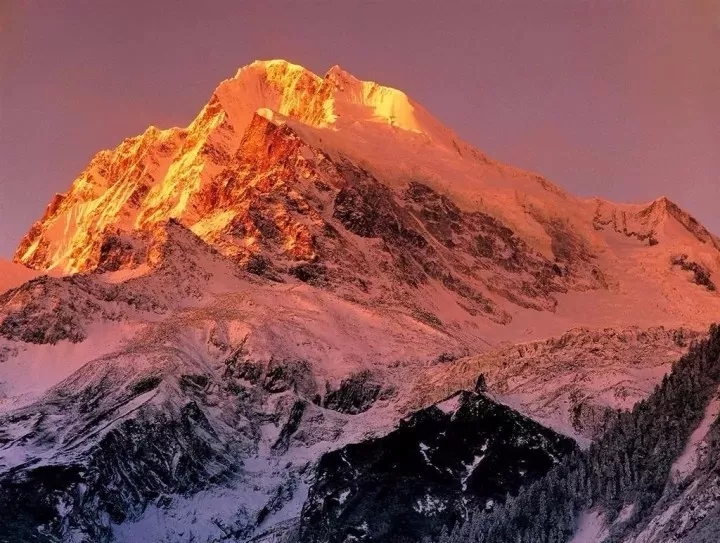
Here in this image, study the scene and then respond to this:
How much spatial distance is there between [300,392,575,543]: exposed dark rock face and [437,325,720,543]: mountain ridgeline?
35.7 ft

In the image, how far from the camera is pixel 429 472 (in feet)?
542

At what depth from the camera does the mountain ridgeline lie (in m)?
130

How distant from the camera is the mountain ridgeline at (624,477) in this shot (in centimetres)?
12988

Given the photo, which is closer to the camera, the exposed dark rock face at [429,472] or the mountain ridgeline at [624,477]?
the mountain ridgeline at [624,477]

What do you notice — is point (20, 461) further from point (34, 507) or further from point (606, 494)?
point (606, 494)

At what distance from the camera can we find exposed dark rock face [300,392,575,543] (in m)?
158

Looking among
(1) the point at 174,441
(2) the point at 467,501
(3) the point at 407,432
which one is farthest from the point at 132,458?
(2) the point at 467,501

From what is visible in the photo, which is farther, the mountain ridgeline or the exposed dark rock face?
the exposed dark rock face

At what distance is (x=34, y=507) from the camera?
173125 millimetres

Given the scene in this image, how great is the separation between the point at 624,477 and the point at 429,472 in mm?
33237

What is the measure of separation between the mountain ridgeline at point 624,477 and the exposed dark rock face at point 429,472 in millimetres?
10869

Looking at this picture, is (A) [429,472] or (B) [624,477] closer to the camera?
(B) [624,477]

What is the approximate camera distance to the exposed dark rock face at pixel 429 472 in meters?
158

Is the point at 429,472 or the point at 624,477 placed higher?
the point at 624,477
